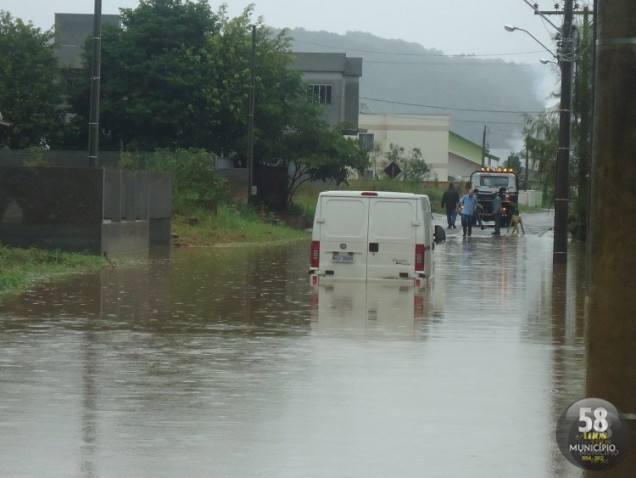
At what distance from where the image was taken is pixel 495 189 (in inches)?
2304

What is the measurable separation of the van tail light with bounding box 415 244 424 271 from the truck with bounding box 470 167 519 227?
33925 millimetres

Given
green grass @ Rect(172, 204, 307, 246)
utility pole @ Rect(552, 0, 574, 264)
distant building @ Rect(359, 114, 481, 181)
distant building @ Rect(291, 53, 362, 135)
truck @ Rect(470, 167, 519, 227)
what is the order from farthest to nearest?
distant building @ Rect(359, 114, 481, 181) → distant building @ Rect(291, 53, 362, 135) → truck @ Rect(470, 167, 519, 227) → green grass @ Rect(172, 204, 307, 246) → utility pole @ Rect(552, 0, 574, 264)

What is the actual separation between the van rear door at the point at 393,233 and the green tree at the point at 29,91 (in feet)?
102

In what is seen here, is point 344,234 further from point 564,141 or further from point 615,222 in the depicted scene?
point 615,222

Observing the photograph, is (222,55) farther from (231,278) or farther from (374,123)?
(374,123)

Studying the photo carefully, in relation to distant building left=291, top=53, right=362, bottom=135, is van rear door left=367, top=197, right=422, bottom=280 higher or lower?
lower

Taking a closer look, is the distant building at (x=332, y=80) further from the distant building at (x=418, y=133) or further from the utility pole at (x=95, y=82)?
the distant building at (x=418, y=133)

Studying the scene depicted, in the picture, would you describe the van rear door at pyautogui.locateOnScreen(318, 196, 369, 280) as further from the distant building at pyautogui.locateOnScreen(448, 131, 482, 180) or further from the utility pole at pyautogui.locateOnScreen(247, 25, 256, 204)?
the distant building at pyautogui.locateOnScreen(448, 131, 482, 180)

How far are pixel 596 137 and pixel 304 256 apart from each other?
28001mm

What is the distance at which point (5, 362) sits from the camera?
1272cm

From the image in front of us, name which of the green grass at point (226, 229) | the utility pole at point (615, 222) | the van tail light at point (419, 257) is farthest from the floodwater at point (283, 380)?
the green grass at point (226, 229)

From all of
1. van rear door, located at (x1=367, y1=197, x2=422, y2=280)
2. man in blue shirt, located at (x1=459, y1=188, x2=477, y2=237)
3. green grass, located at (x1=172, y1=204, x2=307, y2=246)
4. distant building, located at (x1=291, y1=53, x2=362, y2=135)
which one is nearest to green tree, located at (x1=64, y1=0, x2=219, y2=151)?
green grass, located at (x1=172, y1=204, x2=307, y2=246)

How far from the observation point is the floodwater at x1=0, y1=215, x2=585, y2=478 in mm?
8562

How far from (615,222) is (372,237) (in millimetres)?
17826
